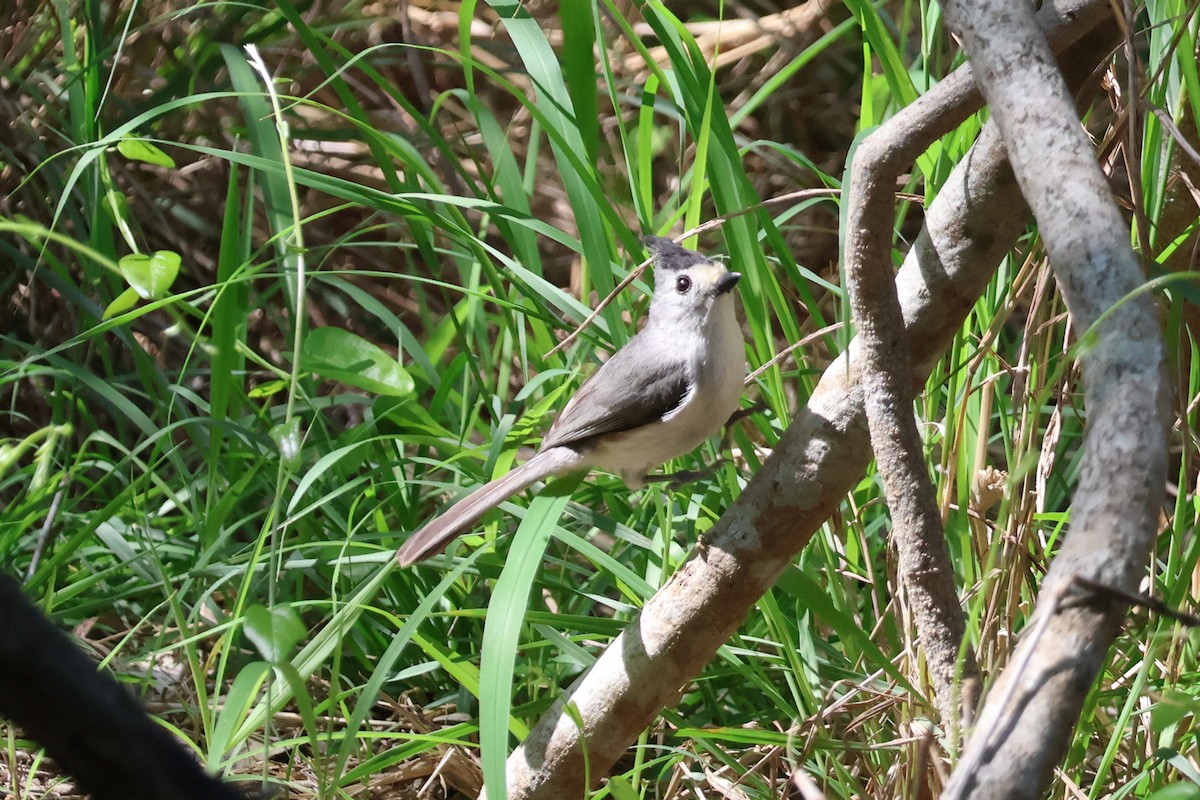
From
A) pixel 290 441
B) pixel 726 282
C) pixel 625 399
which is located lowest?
pixel 625 399

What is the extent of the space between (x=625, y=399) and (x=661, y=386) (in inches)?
→ 3.1

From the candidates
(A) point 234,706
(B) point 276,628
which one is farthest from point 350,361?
(B) point 276,628

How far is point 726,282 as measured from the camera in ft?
7.07

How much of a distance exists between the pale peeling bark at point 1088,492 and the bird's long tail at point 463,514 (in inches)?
50.2

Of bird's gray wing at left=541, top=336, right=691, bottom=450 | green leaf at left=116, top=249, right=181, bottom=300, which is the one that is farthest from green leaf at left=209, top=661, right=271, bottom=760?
bird's gray wing at left=541, top=336, right=691, bottom=450

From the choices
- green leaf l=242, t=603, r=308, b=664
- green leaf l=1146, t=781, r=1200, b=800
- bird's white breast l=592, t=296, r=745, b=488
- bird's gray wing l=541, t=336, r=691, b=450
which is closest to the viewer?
green leaf l=1146, t=781, r=1200, b=800

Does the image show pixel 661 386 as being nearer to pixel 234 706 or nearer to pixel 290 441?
pixel 290 441

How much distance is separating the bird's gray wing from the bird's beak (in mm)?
172

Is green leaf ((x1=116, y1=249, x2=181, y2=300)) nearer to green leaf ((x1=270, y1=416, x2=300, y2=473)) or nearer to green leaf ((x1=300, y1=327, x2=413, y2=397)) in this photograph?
green leaf ((x1=270, y1=416, x2=300, y2=473))

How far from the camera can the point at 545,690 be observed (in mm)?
2145

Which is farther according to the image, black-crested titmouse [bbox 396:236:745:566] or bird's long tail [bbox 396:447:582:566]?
black-crested titmouse [bbox 396:236:745:566]

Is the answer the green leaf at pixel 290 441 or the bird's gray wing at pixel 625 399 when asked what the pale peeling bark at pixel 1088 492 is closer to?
the green leaf at pixel 290 441

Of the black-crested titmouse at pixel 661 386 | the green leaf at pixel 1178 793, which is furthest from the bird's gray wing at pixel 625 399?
the green leaf at pixel 1178 793

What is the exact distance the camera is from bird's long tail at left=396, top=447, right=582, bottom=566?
196 centimetres
